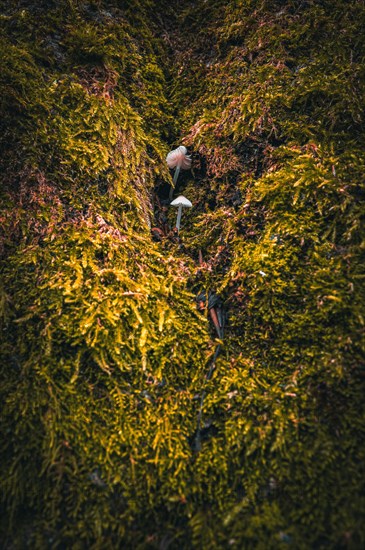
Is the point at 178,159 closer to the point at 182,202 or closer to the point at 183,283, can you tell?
the point at 182,202

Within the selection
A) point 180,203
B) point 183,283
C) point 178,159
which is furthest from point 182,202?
point 183,283

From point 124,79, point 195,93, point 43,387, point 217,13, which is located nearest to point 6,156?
point 124,79

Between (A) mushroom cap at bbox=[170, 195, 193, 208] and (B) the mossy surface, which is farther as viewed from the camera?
(A) mushroom cap at bbox=[170, 195, 193, 208]

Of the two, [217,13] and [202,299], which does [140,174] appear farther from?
[217,13]

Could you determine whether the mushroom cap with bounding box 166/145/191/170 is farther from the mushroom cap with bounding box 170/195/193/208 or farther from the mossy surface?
the mushroom cap with bounding box 170/195/193/208

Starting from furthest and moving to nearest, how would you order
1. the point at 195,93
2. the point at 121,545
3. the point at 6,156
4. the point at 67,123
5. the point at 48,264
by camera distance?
the point at 195,93 → the point at 67,123 → the point at 6,156 → the point at 48,264 → the point at 121,545

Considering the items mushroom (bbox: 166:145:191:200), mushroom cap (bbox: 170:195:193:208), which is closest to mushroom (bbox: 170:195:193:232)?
mushroom cap (bbox: 170:195:193:208)

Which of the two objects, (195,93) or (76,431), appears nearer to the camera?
(76,431)

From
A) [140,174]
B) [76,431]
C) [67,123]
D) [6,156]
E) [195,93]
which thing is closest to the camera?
[76,431]
